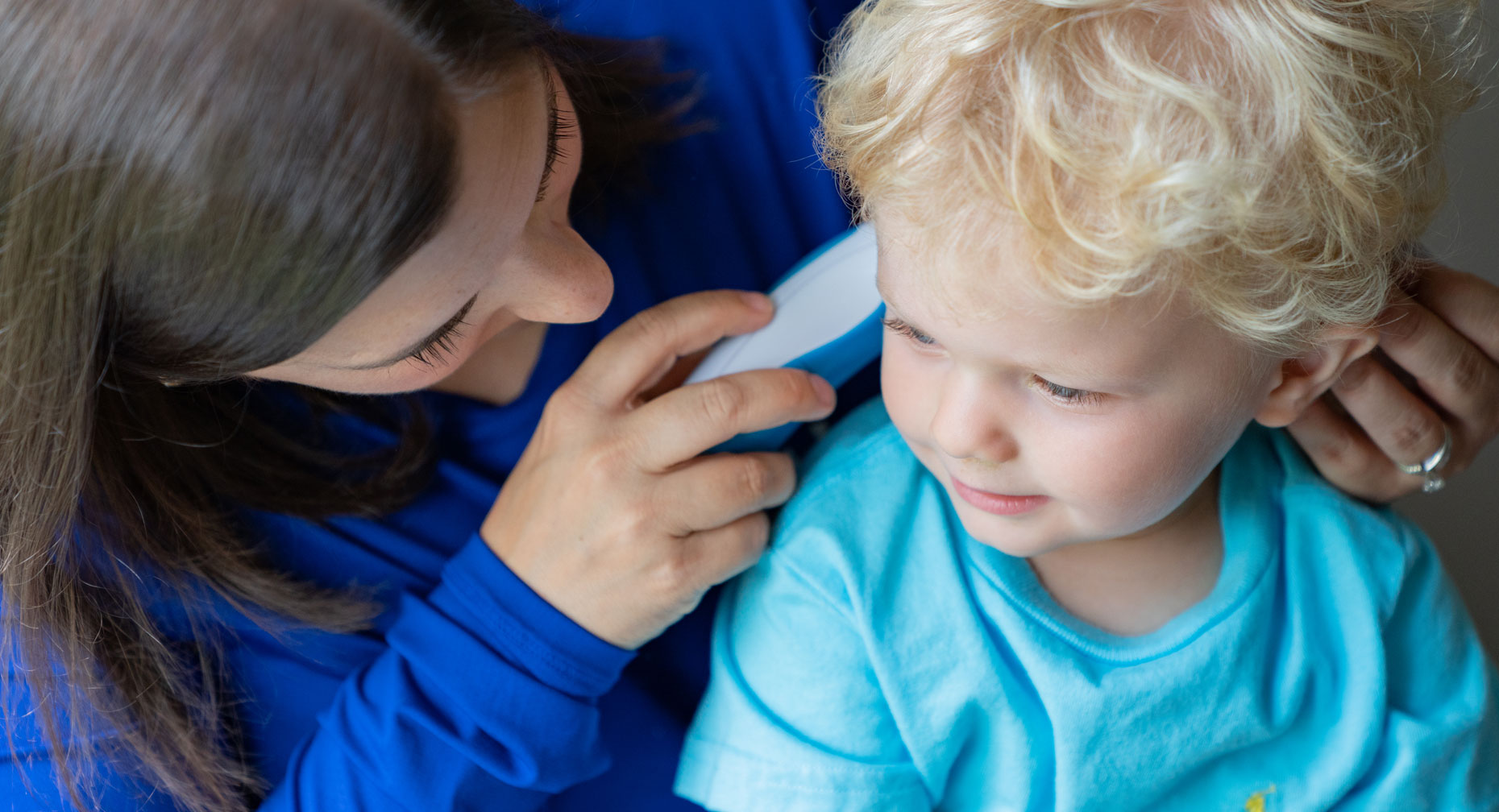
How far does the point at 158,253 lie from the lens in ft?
1.93

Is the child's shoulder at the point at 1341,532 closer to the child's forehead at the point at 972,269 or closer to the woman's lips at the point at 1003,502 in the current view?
the woman's lips at the point at 1003,502

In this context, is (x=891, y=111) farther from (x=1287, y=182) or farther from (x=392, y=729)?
(x=392, y=729)

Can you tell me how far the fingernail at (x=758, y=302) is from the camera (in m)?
0.89

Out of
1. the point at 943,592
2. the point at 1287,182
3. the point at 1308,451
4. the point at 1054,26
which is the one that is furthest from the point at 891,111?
the point at 1308,451

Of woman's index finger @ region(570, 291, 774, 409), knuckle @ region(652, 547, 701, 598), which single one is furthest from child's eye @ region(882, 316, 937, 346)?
knuckle @ region(652, 547, 701, 598)

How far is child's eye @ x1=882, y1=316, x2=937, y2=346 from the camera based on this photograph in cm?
78

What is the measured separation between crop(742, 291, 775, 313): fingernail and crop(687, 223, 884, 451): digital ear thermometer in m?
0.01

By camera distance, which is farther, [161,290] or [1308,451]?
[1308,451]

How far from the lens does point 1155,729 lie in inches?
35.0

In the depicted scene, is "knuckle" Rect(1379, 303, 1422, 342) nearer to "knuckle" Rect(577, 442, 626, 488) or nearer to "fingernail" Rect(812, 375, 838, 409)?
"fingernail" Rect(812, 375, 838, 409)

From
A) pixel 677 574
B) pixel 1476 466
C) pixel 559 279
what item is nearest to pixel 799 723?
pixel 677 574

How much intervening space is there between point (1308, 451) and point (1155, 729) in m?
0.28

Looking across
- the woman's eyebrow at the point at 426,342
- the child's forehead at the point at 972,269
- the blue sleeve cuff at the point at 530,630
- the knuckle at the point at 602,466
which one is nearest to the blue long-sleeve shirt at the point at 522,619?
the blue sleeve cuff at the point at 530,630

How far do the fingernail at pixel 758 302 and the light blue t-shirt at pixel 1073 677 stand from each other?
0.52 feet
